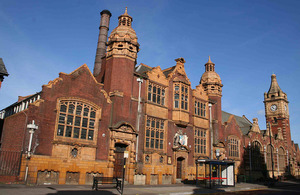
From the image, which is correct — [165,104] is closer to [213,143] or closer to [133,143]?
[133,143]

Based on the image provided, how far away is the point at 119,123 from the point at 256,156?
3278 centimetres

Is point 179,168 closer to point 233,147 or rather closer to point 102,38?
point 233,147

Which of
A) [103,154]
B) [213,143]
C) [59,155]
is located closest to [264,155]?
[213,143]

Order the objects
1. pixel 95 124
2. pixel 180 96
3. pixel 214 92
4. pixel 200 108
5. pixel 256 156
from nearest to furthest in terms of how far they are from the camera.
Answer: pixel 95 124 < pixel 180 96 < pixel 200 108 < pixel 214 92 < pixel 256 156

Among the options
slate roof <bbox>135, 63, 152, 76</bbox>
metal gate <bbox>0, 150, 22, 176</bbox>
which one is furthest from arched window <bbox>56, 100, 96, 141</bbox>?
slate roof <bbox>135, 63, 152, 76</bbox>

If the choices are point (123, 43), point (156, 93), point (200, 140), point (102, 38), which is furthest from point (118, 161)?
point (102, 38)

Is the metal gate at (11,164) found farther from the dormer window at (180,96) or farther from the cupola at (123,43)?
the dormer window at (180,96)

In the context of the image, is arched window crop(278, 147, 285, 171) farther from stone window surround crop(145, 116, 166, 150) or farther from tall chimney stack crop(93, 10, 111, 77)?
tall chimney stack crop(93, 10, 111, 77)

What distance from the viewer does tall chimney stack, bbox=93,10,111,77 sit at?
1535 inches

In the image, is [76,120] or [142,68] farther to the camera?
[142,68]

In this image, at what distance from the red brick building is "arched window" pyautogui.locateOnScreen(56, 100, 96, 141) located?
86mm

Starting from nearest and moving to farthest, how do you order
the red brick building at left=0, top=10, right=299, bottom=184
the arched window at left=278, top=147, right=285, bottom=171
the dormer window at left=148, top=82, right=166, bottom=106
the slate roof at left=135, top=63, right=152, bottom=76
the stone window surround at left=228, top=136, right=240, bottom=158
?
the red brick building at left=0, top=10, right=299, bottom=184 < the dormer window at left=148, top=82, right=166, bottom=106 < the slate roof at left=135, top=63, right=152, bottom=76 < the stone window surround at left=228, top=136, right=240, bottom=158 < the arched window at left=278, top=147, right=285, bottom=171

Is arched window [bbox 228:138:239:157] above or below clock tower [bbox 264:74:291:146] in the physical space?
below

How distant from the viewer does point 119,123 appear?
25297mm
